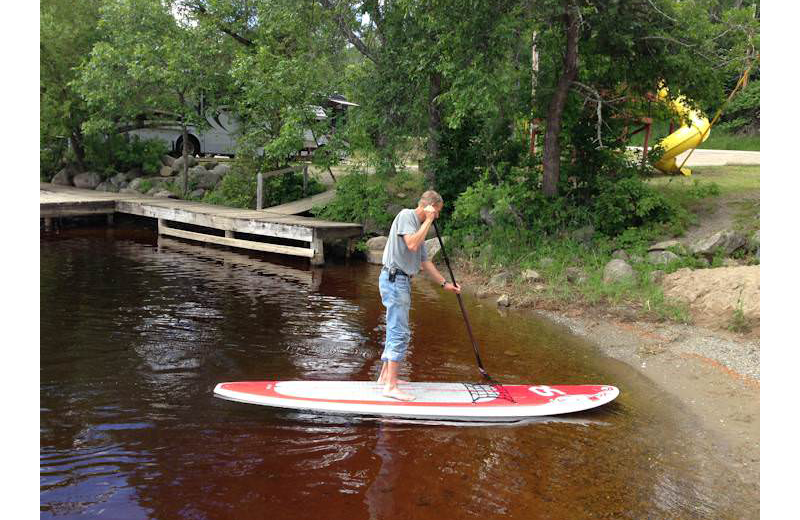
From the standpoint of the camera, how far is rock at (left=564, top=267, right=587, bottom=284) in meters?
11.0

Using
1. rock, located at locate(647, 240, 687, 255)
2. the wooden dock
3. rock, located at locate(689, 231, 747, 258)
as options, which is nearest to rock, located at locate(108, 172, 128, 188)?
the wooden dock

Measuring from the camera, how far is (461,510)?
4.83m

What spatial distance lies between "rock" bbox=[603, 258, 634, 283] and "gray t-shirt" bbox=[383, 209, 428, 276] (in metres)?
5.11

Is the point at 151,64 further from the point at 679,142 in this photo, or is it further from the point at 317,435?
the point at 317,435

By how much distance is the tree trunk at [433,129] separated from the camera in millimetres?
14297

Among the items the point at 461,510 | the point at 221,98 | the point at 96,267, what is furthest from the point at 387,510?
the point at 221,98

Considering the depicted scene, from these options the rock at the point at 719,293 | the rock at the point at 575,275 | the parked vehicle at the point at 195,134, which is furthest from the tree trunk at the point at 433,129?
the parked vehicle at the point at 195,134

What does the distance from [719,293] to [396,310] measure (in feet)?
16.6

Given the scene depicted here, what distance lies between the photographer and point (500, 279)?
1174cm

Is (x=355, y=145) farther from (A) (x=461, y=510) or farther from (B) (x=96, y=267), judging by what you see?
(A) (x=461, y=510)

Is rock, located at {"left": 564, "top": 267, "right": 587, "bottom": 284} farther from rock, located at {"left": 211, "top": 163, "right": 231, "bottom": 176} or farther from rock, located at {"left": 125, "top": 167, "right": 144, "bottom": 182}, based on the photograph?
rock, located at {"left": 125, "top": 167, "right": 144, "bottom": 182}

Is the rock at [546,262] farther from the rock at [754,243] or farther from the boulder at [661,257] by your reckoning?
the rock at [754,243]

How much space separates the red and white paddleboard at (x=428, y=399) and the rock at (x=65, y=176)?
1868 cm

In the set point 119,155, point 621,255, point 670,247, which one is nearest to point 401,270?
point 621,255
